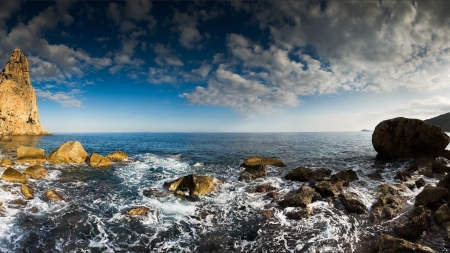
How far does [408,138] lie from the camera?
29.1m

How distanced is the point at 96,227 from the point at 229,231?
23.8 ft

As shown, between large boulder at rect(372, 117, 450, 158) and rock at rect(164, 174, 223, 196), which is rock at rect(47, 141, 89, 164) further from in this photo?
large boulder at rect(372, 117, 450, 158)

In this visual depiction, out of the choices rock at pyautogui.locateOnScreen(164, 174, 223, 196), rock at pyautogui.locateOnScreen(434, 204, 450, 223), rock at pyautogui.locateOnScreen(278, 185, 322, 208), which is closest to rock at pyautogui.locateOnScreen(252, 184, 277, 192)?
rock at pyautogui.locateOnScreen(278, 185, 322, 208)

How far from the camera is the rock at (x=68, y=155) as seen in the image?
2659 centimetres

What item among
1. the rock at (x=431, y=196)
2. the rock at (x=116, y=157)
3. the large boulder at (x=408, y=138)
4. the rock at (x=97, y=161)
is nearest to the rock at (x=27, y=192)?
the rock at (x=97, y=161)

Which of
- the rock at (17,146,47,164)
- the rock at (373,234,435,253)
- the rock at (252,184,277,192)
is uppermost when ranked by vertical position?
the rock at (17,146,47,164)

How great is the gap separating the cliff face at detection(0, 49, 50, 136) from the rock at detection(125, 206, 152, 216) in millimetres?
105213

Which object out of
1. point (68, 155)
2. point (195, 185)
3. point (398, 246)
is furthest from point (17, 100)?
point (398, 246)

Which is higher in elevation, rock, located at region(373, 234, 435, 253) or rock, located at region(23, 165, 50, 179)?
rock, located at region(23, 165, 50, 179)

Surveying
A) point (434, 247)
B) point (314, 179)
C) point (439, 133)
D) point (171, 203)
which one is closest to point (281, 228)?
point (434, 247)

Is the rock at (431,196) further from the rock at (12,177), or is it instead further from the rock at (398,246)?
the rock at (12,177)

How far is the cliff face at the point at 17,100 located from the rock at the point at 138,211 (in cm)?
10521

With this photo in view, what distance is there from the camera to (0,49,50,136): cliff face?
8795cm

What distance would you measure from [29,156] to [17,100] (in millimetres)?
98617
